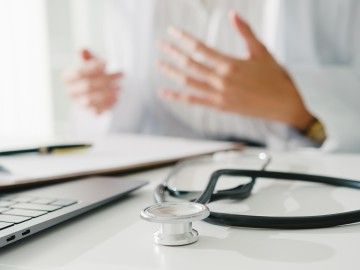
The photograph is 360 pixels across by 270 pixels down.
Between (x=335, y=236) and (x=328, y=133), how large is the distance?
1.32ft

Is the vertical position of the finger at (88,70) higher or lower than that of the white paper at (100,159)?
higher

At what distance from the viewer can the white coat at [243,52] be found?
619 mm

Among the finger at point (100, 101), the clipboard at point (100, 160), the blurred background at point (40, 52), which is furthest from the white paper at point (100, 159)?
the blurred background at point (40, 52)

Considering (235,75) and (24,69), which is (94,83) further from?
(24,69)

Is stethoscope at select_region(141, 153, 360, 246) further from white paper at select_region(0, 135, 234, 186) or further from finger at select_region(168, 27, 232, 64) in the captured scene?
finger at select_region(168, 27, 232, 64)

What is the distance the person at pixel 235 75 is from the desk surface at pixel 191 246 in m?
0.37

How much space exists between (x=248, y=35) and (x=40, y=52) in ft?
2.79

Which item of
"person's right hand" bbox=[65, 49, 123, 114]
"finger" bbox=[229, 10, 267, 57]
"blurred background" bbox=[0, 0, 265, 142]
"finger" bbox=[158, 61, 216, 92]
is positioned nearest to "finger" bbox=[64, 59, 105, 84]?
"person's right hand" bbox=[65, 49, 123, 114]

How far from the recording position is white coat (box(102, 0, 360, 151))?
2.03ft

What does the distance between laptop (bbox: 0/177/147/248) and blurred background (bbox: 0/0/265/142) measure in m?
0.95

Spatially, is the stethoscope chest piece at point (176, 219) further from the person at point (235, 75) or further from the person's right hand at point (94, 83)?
the person's right hand at point (94, 83)

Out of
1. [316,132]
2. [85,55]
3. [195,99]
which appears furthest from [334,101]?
[85,55]

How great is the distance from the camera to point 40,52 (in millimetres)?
1324

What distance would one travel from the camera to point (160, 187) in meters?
0.31
